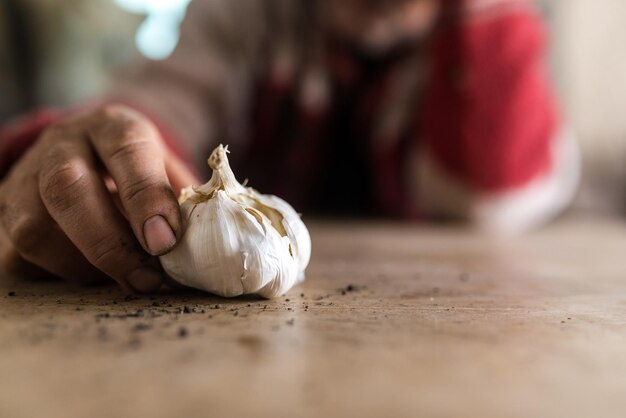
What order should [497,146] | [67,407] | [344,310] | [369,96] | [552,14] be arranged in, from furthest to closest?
[552,14] < [369,96] < [497,146] < [344,310] < [67,407]

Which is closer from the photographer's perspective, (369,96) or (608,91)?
(369,96)

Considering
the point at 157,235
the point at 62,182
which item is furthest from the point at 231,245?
the point at 62,182

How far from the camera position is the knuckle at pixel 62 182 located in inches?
17.5

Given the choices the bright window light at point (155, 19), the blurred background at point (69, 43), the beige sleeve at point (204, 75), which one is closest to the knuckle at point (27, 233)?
the beige sleeve at point (204, 75)

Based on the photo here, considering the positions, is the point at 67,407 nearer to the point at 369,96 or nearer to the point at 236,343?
the point at 236,343

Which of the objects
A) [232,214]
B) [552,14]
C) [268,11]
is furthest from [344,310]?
[552,14]

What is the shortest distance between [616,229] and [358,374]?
1041 mm

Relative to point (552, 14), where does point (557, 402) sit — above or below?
below

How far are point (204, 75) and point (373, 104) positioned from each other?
354mm

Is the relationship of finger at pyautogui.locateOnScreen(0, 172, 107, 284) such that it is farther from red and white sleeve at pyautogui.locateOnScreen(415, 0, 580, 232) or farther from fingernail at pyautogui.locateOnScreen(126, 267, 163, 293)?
red and white sleeve at pyautogui.locateOnScreen(415, 0, 580, 232)

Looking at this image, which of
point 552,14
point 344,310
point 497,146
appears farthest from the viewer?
point 552,14

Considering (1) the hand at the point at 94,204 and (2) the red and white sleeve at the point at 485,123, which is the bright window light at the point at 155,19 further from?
(1) the hand at the point at 94,204

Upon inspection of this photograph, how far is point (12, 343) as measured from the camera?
0.32 metres

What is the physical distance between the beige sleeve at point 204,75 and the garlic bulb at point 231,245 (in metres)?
0.64
